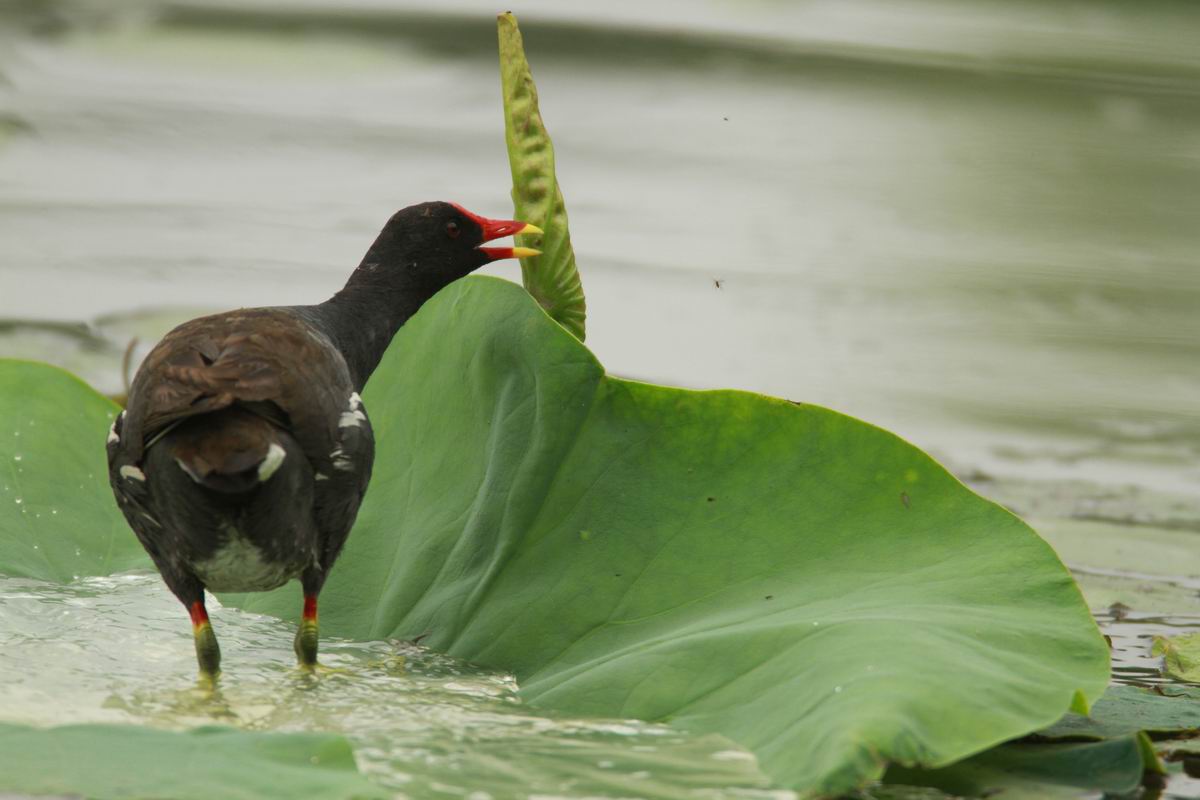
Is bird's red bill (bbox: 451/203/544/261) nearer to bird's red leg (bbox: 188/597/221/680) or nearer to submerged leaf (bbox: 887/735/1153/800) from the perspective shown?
bird's red leg (bbox: 188/597/221/680)

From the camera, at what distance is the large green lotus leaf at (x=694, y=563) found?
7.18 feet

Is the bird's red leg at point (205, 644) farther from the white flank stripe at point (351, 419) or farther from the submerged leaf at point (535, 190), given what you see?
the submerged leaf at point (535, 190)

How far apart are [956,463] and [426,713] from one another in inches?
106

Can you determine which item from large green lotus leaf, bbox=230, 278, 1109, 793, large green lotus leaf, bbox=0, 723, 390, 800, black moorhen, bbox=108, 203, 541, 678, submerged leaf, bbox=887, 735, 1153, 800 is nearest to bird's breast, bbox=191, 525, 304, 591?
black moorhen, bbox=108, 203, 541, 678

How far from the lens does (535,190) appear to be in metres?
2.93

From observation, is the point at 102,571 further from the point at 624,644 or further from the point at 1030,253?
the point at 1030,253

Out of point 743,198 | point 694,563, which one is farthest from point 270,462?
point 743,198

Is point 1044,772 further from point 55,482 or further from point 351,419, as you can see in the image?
point 55,482

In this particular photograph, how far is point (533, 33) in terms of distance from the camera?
878 cm

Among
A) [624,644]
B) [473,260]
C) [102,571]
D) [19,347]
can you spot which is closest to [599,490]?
[624,644]

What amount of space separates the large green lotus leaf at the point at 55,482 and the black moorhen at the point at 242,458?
0.46 metres

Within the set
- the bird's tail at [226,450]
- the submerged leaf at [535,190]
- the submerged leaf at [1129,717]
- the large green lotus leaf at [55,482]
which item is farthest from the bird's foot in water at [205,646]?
the submerged leaf at [1129,717]

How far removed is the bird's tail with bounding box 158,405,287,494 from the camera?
2.30 metres

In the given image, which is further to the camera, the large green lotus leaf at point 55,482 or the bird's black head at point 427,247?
the bird's black head at point 427,247
